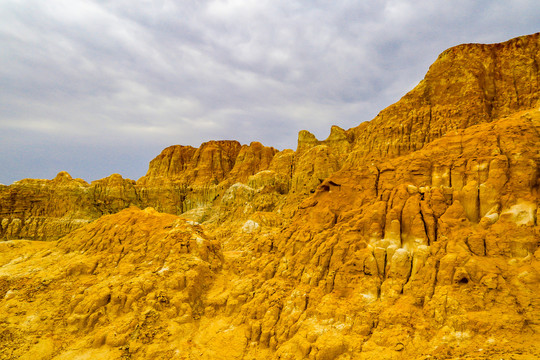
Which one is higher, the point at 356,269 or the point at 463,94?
the point at 463,94

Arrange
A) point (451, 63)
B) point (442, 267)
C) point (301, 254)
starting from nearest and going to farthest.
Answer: point (442, 267) → point (301, 254) → point (451, 63)

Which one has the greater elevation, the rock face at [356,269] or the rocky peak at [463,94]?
the rocky peak at [463,94]

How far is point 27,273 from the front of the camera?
20.1 m

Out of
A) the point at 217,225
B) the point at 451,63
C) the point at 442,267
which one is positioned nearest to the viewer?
the point at 442,267

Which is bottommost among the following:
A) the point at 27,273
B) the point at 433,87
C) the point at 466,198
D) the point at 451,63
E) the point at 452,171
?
the point at 27,273

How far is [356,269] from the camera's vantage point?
47.0 ft

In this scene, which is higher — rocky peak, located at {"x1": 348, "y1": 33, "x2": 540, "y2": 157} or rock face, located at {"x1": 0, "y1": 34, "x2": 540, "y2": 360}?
rocky peak, located at {"x1": 348, "y1": 33, "x2": 540, "y2": 157}

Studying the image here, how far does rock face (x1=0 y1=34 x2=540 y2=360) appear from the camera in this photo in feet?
35.8

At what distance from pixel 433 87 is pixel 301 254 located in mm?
26743

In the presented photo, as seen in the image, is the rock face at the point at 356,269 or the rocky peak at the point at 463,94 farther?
the rocky peak at the point at 463,94

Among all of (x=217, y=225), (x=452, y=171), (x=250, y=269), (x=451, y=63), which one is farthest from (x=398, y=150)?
(x=217, y=225)

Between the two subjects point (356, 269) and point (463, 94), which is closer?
point (356, 269)

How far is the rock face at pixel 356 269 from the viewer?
10.9m

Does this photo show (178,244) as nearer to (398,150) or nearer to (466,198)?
(466,198)
